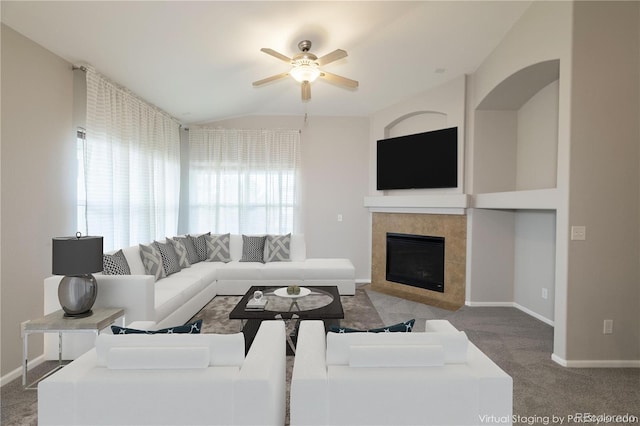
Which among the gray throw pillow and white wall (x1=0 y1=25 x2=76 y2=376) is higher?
white wall (x1=0 y1=25 x2=76 y2=376)

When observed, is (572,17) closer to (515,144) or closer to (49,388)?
(515,144)

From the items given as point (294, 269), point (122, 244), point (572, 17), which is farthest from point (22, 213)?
point (572, 17)

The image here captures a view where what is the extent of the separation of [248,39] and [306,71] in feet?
2.24

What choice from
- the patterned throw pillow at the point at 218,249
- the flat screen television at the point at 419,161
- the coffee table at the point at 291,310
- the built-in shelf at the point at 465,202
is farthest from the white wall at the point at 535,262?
the patterned throw pillow at the point at 218,249

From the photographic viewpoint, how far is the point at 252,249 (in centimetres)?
546

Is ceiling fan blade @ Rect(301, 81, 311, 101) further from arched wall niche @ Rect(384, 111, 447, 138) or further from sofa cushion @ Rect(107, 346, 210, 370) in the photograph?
sofa cushion @ Rect(107, 346, 210, 370)

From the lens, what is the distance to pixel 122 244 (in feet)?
13.5

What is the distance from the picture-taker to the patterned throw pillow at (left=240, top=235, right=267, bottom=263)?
5426 mm

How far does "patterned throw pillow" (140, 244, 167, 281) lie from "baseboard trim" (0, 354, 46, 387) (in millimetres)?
1222

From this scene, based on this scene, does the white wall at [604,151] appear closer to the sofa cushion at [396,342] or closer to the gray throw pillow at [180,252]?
the sofa cushion at [396,342]

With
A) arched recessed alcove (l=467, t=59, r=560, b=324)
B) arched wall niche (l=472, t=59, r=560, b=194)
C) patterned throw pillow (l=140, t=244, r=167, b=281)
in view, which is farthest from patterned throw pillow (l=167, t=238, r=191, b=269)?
arched wall niche (l=472, t=59, r=560, b=194)

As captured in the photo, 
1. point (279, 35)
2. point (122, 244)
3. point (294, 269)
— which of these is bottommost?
point (294, 269)

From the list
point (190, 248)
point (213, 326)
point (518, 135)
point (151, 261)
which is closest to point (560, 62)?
point (518, 135)

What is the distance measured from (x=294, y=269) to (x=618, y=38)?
4.32m
